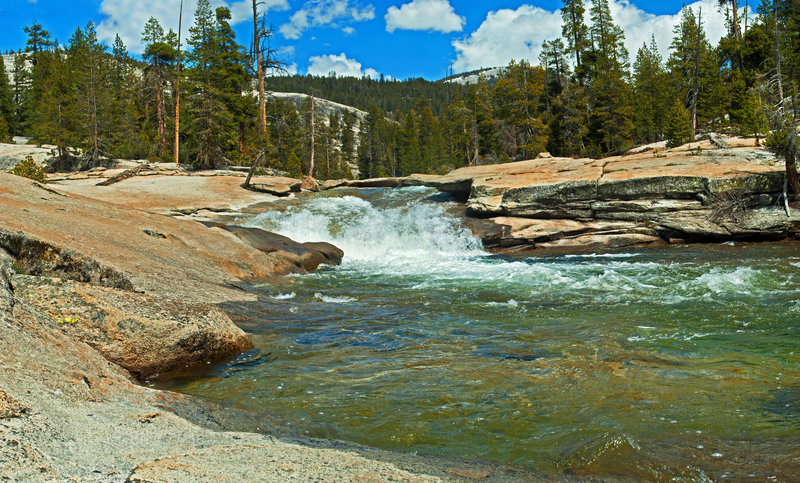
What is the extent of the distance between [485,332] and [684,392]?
10.1ft

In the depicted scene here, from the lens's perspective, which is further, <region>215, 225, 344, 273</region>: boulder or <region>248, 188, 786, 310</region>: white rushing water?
<region>215, 225, 344, 273</region>: boulder

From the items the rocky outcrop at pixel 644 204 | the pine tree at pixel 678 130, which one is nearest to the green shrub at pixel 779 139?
the rocky outcrop at pixel 644 204

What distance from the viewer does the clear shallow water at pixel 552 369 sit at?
3871 millimetres

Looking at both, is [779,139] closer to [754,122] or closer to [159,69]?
[754,122]

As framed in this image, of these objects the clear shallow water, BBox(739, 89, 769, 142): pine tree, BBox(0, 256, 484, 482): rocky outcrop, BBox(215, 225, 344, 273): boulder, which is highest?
BBox(739, 89, 769, 142): pine tree

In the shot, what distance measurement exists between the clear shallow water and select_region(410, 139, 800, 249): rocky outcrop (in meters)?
5.07

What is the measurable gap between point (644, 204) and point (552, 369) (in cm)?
1443

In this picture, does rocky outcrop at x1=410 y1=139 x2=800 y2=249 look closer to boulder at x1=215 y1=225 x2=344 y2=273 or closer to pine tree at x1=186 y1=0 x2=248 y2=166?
boulder at x1=215 y1=225 x2=344 y2=273

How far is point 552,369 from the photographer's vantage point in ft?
18.6

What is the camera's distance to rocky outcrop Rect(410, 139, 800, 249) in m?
16.8

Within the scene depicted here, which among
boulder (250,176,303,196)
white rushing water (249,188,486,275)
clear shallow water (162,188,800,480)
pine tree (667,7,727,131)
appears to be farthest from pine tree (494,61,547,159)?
clear shallow water (162,188,800,480)

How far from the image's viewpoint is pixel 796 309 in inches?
320

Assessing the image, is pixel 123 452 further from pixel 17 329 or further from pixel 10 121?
pixel 10 121

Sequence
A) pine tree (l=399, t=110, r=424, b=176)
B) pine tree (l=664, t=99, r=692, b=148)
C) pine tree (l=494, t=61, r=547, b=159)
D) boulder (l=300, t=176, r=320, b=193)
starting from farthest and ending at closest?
1. pine tree (l=399, t=110, r=424, b=176)
2. pine tree (l=494, t=61, r=547, b=159)
3. boulder (l=300, t=176, r=320, b=193)
4. pine tree (l=664, t=99, r=692, b=148)
